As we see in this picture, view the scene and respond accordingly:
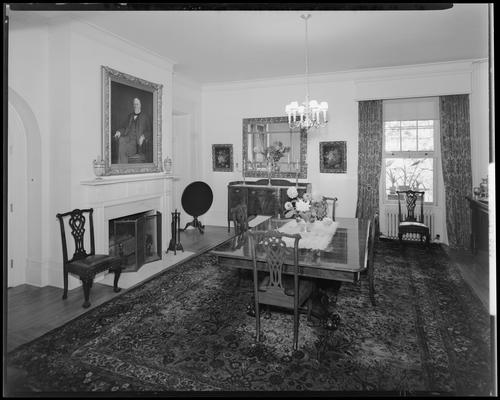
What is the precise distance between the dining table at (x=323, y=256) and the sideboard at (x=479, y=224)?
2061 mm

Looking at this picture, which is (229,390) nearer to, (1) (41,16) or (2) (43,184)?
(2) (43,184)

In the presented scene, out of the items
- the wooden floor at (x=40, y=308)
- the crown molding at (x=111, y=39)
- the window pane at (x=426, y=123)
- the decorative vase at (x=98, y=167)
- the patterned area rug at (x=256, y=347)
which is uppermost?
the crown molding at (x=111, y=39)

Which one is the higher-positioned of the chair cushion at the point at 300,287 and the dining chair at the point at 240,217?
the dining chair at the point at 240,217

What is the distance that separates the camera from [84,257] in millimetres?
4090

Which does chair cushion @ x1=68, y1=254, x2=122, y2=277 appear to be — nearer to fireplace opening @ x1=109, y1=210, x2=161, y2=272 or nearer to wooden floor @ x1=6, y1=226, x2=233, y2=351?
wooden floor @ x1=6, y1=226, x2=233, y2=351

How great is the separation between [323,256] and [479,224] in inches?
146

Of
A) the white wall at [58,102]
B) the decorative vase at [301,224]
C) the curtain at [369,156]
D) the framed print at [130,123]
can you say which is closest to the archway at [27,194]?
the white wall at [58,102]

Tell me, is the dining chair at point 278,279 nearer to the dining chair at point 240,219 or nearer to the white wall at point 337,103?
the dining chair at point 240,219

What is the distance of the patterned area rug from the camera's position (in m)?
2.40

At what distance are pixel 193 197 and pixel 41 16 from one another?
155 inches

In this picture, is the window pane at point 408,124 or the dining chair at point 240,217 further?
the window pane at point 408,124

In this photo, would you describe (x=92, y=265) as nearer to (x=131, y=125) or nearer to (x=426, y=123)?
(x=131, y=125)

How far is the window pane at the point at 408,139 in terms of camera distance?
21.5ft

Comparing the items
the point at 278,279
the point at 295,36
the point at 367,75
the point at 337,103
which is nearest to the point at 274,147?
the point at 337,103
